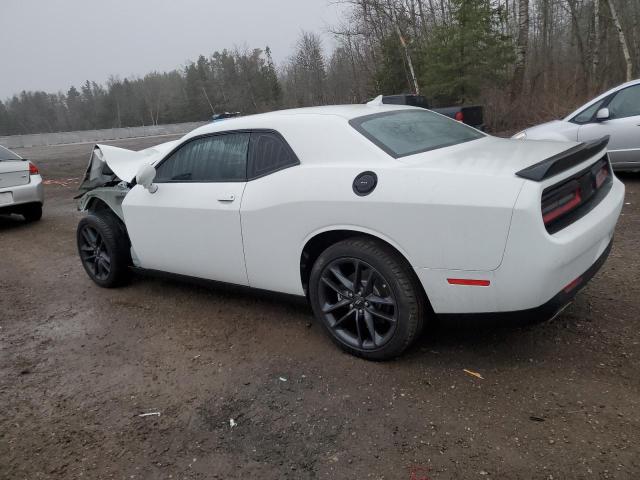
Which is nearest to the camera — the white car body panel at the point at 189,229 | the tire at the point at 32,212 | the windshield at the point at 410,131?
the windshield at the point at 410,131

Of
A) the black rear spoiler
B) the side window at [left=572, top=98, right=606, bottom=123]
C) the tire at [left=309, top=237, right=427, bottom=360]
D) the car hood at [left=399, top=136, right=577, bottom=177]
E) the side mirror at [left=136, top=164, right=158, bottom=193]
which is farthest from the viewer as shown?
the side window at [left=572, top=98, right=606, bottom=123]

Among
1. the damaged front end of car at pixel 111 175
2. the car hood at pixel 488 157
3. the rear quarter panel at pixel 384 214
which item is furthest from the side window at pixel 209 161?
the car hood at pixel 488 157

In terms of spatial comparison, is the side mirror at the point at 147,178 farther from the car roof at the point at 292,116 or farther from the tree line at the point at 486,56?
the tree line at the point at 486,56

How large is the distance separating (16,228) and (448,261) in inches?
327

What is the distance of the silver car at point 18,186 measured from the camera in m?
8.00

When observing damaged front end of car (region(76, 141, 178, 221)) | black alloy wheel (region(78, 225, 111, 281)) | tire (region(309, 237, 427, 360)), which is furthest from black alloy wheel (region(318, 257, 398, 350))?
black alloy wheel (region(78, 225, 111, 281))

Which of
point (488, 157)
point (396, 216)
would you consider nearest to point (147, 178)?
point (396, 216)

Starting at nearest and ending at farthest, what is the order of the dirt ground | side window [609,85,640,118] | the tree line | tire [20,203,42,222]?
the dirt ground
side window [609,85,640,118]
tire [20,203,42,222]
the tree line

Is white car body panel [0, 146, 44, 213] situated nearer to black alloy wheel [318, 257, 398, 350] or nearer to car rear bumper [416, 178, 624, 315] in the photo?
black alloy wheel [318, 257, 398, 350]

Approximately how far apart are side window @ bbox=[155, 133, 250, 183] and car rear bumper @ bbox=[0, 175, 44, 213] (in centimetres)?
530

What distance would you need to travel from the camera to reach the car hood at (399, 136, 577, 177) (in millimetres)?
2621

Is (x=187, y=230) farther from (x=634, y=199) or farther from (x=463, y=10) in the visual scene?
(x=463, y=10)

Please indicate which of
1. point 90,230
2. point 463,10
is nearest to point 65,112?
point 463,10

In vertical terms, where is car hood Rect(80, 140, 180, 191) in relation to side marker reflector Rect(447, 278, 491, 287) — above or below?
above
